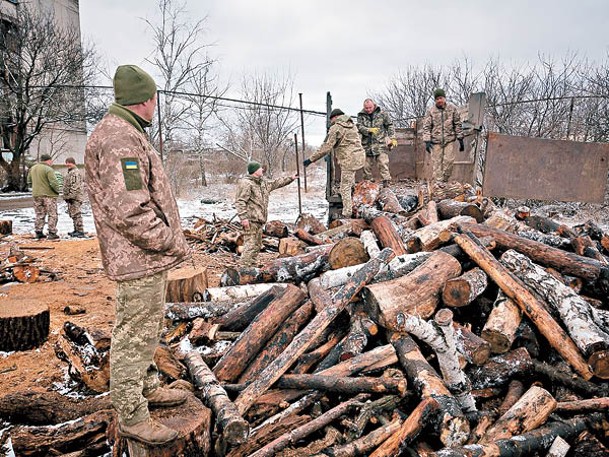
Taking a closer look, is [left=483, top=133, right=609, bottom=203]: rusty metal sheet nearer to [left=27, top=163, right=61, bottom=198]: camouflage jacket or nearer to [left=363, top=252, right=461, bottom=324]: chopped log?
[left=363, top=252, right=461, bottom=324]: chopped log

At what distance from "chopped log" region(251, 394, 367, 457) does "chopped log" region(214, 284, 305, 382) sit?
92cm

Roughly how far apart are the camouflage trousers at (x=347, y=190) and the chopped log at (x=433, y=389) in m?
5.69

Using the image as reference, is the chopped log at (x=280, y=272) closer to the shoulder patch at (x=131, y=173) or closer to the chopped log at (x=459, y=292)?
the chopped log at (x=459, y=292)

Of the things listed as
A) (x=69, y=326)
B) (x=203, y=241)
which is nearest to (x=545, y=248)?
(x=69, y=326)

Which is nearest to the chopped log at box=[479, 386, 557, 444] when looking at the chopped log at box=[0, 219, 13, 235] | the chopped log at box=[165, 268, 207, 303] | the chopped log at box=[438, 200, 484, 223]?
the chopped log at box=[165, 268, 207, 303]

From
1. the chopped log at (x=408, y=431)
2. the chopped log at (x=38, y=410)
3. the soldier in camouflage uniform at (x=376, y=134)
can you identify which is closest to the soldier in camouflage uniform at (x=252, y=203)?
the soldier in camouflage uniform at (x=376, y=134)

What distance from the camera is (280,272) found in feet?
18.4

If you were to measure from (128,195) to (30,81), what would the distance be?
71.5ft

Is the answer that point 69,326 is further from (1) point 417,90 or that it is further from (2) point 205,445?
(1) point 417,90

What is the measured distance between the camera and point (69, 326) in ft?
12.7

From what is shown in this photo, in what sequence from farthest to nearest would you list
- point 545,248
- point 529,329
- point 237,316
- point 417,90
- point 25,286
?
point 417,90, point 25,286, point 545,248, point 237,316, point 529,329

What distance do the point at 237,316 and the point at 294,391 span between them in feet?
4.38

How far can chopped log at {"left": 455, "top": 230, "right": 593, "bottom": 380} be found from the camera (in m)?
3.35

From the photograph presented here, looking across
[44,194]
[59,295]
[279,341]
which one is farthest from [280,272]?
[44,194]
